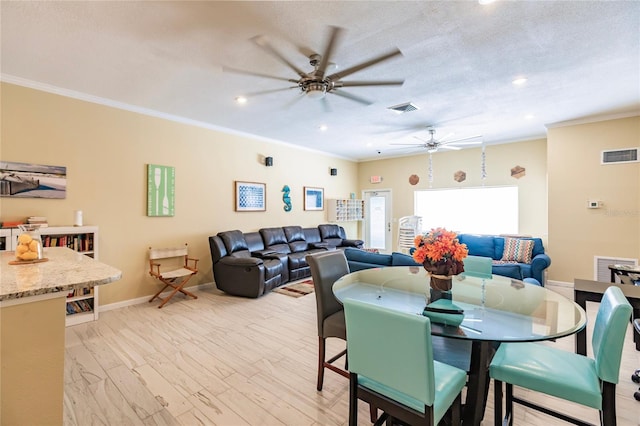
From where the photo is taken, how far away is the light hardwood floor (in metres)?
1.97

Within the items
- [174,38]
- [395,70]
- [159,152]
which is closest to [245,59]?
[174,38]

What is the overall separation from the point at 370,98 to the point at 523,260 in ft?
13.0

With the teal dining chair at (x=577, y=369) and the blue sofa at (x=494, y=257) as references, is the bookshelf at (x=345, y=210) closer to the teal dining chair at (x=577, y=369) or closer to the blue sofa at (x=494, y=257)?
the blue sofa at (x=494, y=257)

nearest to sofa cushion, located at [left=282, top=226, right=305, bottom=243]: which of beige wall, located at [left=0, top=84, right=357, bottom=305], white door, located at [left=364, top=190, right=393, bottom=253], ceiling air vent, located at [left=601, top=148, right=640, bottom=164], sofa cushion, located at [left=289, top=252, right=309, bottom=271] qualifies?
beige wall, located at [left=0, top=84, right=357, bottom=305]

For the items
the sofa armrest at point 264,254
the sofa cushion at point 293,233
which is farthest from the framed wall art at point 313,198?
the sofa armrest at point 264,254

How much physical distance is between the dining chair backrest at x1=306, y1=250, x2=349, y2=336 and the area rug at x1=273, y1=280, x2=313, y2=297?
232 centimetres

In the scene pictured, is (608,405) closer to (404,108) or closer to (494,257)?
(404,108)

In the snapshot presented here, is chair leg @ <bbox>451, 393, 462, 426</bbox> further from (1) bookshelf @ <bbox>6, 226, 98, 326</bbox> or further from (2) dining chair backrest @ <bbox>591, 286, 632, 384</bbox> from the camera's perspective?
(1) bookshelf @ <bbox>6, 226, 98, 326</bbox>

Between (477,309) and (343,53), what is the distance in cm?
245

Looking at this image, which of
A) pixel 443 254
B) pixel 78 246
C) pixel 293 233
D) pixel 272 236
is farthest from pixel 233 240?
pixel 443 254

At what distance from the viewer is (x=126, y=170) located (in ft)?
13.7

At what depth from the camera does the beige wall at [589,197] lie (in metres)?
4.41

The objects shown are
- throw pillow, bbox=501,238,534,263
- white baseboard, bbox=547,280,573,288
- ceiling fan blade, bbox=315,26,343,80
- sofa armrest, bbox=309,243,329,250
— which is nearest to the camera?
ceiling fan blade, bbox=315,26,343,80

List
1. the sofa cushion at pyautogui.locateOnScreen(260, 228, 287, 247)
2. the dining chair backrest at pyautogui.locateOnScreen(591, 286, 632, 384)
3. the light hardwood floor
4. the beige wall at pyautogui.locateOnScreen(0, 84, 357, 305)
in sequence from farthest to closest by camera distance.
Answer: the sofa cushion at pyautogui.locateOnScreen(260, 228, 287, 247)
the beige wall at pyautogui.locateOnScreen(0, 84, 357, 305)
the light hardwood floor
the dining chair backrest at pyautogui.locateOnScreen(591, 286, 632, 384)
